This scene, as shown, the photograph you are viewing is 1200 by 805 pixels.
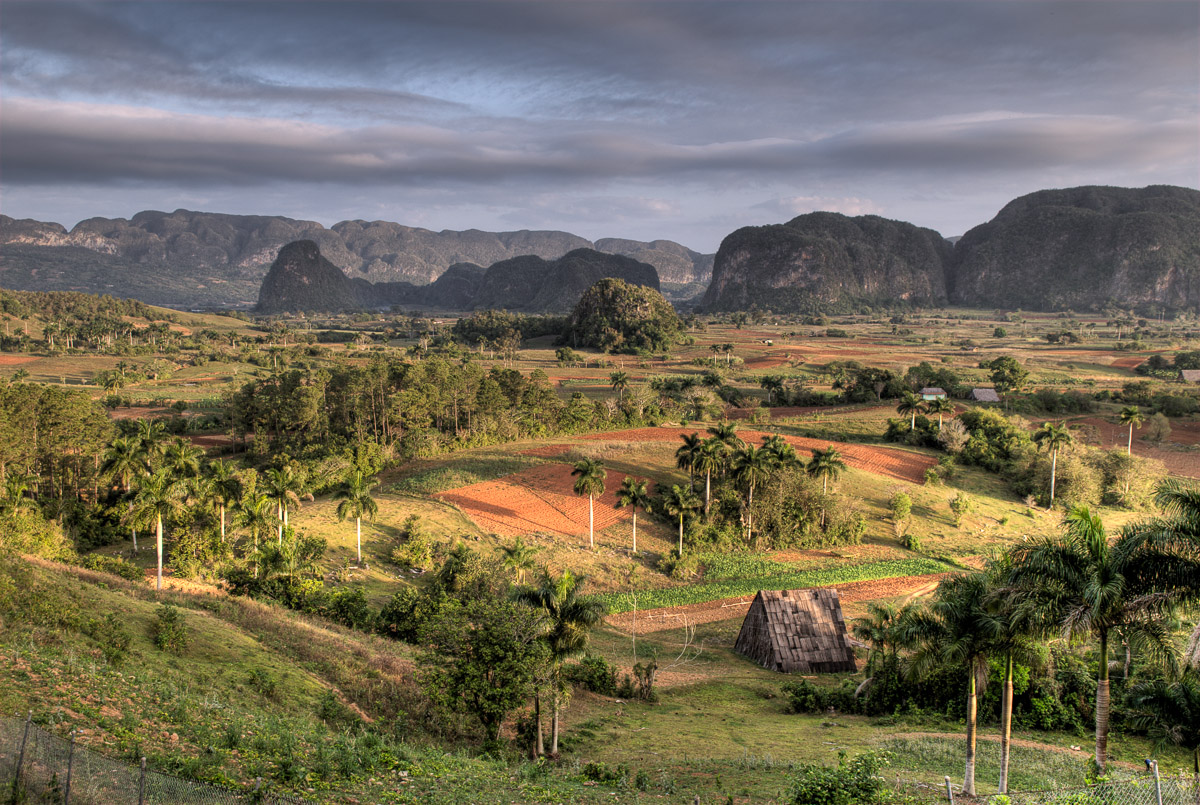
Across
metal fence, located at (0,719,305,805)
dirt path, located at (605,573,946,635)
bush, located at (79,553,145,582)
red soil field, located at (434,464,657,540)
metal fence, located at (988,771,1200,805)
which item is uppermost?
metal fence, located at (0,719,305,805)

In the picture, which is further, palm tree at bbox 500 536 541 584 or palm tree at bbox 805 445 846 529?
palm tree at bbox 805 445 846 529

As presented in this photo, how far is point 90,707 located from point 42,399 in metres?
36.5

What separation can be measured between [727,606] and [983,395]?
6147 centimetres

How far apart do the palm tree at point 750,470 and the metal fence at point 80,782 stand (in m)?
34.2

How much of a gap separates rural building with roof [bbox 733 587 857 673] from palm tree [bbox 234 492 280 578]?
72.2 ft

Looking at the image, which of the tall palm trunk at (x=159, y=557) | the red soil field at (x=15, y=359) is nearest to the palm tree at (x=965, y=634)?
the tall palm trunk at (x=159, y=557)

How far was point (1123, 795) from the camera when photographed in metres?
12.8

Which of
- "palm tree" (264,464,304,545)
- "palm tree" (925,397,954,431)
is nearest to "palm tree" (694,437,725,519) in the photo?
"palm tree" (264,464,304,545)

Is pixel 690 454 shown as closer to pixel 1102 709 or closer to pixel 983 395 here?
pixel 1102 709

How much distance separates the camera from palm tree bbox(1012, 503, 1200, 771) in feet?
46.3

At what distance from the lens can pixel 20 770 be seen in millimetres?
9570

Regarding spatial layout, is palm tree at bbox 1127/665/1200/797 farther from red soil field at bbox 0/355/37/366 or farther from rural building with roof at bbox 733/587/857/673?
red soil field at bbox 0/355/37/366

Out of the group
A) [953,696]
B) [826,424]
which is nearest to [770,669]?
[953,696]

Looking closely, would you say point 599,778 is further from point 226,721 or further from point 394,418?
point 394,418
